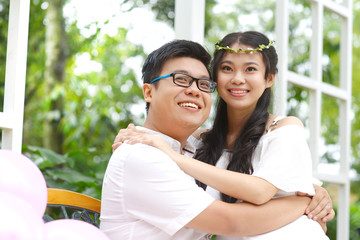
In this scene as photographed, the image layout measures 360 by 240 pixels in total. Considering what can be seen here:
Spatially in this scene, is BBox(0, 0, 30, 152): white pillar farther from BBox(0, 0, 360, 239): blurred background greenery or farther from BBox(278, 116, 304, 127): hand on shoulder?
BBox(0, 0, 360, 239): blurred background greenery

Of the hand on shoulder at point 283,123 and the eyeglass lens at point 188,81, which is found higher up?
the eyeglass lens at point 188,81

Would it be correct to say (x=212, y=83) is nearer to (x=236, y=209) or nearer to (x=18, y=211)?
(x=236, y=209)

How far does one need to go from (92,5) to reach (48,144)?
1647mm

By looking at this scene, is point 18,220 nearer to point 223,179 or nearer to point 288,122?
point 223,179

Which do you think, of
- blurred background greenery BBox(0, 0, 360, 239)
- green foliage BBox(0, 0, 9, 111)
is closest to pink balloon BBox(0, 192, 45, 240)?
blurred background greenery BBox(0, 0, 360, 239)

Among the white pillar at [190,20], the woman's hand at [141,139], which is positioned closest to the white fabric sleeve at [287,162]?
the woman's hand at [141,139]

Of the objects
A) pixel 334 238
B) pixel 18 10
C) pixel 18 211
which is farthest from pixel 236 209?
pixel 334 238

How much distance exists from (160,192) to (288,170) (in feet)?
1.73

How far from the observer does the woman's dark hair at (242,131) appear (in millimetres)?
2170

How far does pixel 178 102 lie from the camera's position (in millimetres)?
2031

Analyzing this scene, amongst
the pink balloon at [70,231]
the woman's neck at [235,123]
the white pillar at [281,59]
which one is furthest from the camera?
the white pillar at [281,59]

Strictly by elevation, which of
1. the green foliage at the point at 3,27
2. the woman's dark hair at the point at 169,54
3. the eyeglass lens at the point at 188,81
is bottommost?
the eyeglass lens at the point at 188,81

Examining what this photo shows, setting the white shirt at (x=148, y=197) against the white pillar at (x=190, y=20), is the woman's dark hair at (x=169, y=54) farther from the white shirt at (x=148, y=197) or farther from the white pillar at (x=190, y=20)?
the white pillar at (x=190, y=20)

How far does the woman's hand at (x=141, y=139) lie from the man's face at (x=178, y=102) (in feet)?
0.42
